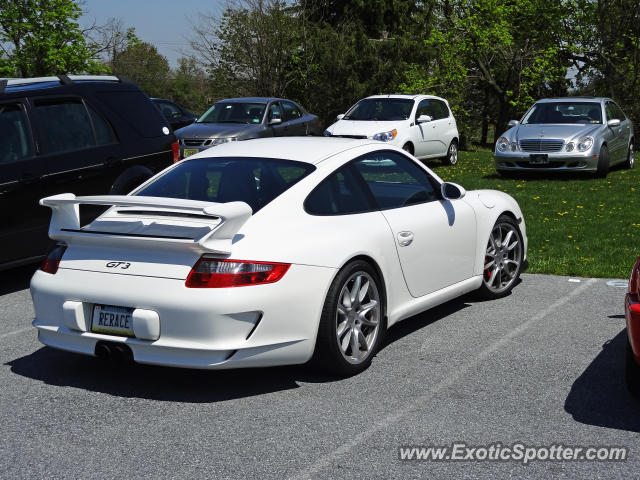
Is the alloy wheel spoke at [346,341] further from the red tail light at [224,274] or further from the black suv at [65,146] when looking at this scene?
the black suv at [65,146]

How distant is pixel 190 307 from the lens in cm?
468

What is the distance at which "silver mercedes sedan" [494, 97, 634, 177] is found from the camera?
53.7 feet

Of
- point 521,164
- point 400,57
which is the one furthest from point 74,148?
point 400,57

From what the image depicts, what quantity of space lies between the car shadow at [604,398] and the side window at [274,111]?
15.0 metres

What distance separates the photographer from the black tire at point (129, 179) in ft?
28.7

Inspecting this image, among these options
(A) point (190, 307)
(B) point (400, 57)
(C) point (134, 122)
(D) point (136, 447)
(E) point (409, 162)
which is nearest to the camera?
(D) point (136, 447)

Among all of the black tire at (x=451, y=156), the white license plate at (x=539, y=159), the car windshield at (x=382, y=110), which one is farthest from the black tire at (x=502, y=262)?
the black tire at (x=451, y=156)

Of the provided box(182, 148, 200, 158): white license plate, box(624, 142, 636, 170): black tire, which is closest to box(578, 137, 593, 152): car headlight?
box(624, 142, 636, 170): black tire

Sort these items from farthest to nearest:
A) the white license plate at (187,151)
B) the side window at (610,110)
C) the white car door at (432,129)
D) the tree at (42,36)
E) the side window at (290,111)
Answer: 1. the tree at (42,36)
2. the side window at (290,111)
3. the white car door at (432,129)
4. the side window at (610,110)
5. the white license plate at (187,151)

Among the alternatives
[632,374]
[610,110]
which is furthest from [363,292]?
[610,110]

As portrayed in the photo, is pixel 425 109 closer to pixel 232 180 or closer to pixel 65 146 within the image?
pixel 65 146

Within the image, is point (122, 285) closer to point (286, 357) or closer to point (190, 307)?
point (190, 307)

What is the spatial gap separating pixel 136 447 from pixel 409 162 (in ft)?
10.6

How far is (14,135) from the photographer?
320 inches
